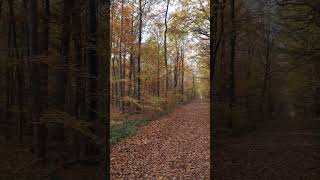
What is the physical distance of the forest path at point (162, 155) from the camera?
8109mm

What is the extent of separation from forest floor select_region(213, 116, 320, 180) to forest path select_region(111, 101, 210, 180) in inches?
60.6

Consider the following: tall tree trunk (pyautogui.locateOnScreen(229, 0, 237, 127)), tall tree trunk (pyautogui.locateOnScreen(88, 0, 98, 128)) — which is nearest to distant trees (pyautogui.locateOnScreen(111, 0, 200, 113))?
tall tree trunk (pyautogui.locateOnScreen(88, 0, 98, 128))

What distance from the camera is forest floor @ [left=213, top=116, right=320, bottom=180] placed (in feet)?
19.8

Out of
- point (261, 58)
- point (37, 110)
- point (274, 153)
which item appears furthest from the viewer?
point (261, 58)

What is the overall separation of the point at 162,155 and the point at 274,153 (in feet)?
14.3

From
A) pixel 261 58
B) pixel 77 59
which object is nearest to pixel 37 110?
pixel 77 59

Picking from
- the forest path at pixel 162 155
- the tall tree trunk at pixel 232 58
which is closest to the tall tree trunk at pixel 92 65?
the forest path at pixel 162 155

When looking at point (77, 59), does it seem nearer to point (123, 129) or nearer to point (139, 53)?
point (123, 129)

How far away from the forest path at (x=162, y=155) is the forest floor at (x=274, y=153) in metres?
1.54

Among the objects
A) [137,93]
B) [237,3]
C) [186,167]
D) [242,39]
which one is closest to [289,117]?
[242,39]

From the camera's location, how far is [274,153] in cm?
627

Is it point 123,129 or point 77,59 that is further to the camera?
point 123,129

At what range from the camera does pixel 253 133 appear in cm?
652

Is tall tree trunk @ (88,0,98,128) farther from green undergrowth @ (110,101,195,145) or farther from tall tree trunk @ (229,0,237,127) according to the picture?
green undergrowth @ (110,101,195,145)
